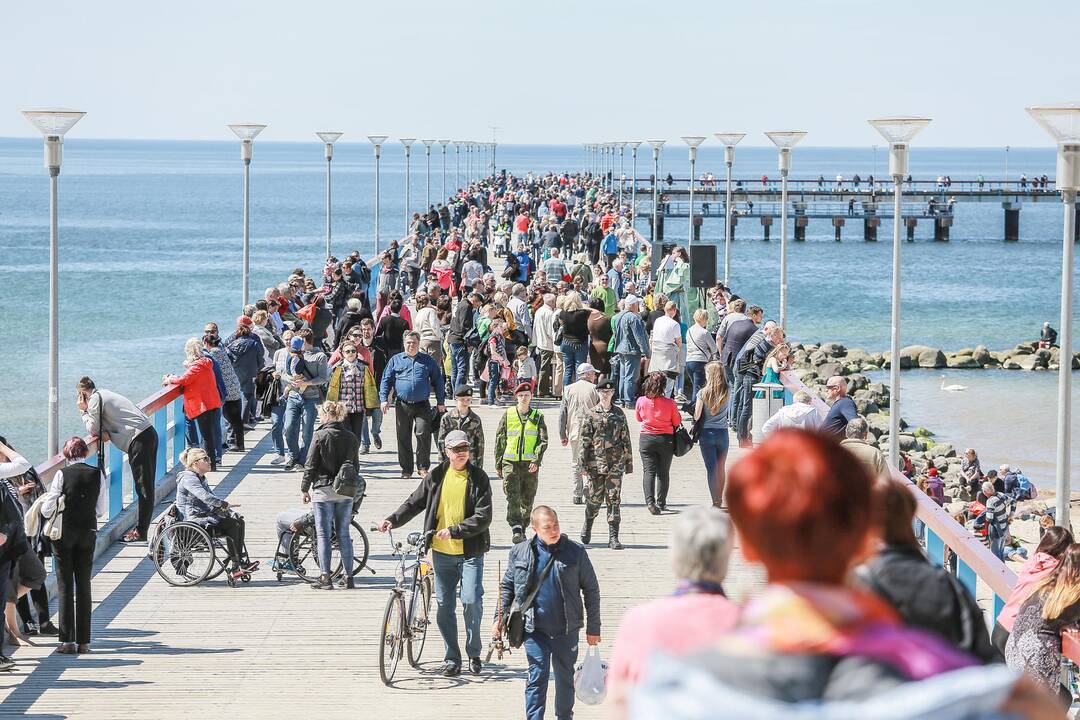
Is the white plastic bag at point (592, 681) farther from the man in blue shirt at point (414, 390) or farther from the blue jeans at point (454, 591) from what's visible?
the man in blue shirt at point (414, 390)

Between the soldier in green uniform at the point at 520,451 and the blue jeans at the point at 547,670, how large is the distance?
410 cm

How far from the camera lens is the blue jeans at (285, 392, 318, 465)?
15875mm

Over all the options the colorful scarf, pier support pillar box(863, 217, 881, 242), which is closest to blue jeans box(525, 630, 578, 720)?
the colorful scarf

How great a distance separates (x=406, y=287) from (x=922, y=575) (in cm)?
2513

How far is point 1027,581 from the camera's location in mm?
7199

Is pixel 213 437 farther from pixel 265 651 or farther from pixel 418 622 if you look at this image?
pixel 418 622

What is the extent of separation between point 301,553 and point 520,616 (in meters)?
4.33

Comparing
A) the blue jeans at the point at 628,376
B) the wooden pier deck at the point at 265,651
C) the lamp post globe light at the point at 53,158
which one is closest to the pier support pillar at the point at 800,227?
the blue jeans at the point at 628,376

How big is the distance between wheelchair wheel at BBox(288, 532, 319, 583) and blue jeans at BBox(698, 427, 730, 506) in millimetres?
3755

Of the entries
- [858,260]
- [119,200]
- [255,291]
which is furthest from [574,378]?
[119,200]

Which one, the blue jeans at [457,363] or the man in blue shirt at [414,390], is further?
the blue jeans at [457,363]

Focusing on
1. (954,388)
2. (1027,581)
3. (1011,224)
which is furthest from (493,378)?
(1011,224)

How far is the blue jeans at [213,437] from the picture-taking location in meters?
15.8

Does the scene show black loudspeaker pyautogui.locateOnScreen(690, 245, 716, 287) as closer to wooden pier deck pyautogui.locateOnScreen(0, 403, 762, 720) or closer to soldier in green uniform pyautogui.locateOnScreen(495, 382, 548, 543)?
wooden pier deck pyautogui.locateOnScreen(0, 403, 762, 720)
